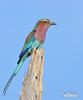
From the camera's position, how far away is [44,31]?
4820 mm

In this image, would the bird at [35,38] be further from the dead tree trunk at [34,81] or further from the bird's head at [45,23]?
the dead tree trunk at [34,81]

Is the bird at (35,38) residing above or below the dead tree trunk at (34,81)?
above

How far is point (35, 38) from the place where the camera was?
4734 millimetres

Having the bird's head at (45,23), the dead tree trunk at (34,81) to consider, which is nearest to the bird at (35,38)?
the bird's head at (45,23)

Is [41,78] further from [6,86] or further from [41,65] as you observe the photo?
[6,86]

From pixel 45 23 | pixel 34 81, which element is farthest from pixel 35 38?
pixel 34 81

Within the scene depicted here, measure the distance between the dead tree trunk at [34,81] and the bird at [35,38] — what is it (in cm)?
44

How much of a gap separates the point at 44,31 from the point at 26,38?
1.21ft

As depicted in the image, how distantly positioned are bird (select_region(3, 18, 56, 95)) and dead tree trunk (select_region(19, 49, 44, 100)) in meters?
0.44

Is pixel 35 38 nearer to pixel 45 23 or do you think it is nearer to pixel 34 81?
pixel 45 23

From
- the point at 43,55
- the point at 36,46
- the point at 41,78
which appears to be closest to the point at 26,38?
the point at 36,46

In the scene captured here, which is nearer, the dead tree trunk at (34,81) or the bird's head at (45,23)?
the dead tree trunk at (34,81)

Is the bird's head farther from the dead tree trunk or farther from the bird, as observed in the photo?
the dead tree trunk

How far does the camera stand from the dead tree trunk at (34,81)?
4000 mm
